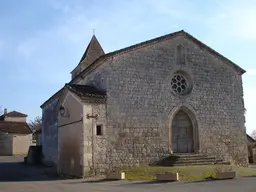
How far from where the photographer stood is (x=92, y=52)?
32812 millimetres

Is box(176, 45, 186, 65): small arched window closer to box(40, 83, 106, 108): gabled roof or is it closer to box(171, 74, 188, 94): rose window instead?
box(171, 74, 188, 94): rose window

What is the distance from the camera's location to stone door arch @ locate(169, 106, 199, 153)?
1997 centimetres

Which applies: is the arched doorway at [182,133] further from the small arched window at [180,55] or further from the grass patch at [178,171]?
the small arched window at [180,55]

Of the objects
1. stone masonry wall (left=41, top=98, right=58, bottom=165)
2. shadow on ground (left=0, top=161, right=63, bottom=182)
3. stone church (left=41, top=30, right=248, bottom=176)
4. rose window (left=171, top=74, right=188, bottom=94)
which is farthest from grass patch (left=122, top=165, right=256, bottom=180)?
stone masonry wall (left=41, top=98, right=58, bottom=165)

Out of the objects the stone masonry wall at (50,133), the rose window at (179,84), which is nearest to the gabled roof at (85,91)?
the rose window at (179,84)

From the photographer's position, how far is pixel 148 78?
1919 cm

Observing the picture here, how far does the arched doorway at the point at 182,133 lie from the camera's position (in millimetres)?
19922

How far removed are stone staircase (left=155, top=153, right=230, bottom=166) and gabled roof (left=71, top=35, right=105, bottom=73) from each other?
621 inches

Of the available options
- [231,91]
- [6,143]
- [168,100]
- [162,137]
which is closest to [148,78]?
[168,100]

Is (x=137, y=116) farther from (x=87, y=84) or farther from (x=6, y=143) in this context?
(x=6, y=143)

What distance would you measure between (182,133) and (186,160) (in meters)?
2.43

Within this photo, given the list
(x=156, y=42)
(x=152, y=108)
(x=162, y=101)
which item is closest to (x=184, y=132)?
(x=162, y=101)

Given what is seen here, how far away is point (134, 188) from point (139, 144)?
623 centimetres

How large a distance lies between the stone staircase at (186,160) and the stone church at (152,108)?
45 centimetres
